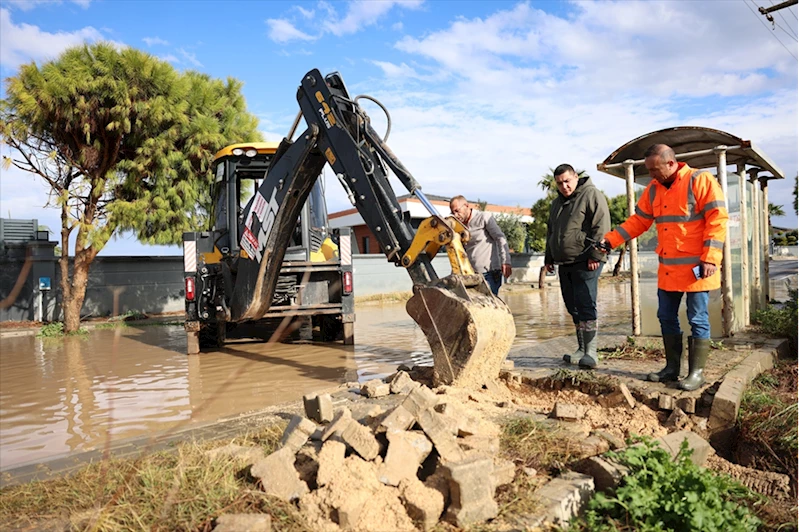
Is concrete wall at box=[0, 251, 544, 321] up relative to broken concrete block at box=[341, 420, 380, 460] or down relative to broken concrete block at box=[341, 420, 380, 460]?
up

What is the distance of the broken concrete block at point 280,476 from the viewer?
2.54m

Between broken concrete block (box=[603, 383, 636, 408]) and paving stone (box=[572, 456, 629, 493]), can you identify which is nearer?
paving stone (box=[572, 456, 629, 493])

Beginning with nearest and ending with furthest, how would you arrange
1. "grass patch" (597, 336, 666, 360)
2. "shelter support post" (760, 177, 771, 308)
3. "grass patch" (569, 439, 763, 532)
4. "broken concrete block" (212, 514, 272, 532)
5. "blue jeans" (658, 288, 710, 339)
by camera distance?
1. "broken concrete block" (212, 514, 272, 532)
2. "grass patch" (569, 439, 763, 532)
3. "blue jeans" (658, 288, 710, 339)
4. "grass patch" (597, 336, 666, 360)
5. "shelter support post" (760, 177, 771, 308)

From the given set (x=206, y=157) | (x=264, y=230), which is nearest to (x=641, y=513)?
(x=264, y=230)

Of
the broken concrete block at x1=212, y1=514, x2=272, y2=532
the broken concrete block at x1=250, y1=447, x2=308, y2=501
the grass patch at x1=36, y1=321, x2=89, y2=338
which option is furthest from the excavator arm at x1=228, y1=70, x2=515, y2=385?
the grass patch at x1=36, y1=321, x2=89, y2=338

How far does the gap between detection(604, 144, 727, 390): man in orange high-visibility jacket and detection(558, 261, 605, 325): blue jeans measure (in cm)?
72

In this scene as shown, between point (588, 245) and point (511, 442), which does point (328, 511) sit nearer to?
point (511, 442)

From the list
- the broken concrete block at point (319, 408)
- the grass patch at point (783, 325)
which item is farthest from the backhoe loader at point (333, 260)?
the grass patch at point (783, 325)

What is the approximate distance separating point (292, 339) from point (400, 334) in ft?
6.47

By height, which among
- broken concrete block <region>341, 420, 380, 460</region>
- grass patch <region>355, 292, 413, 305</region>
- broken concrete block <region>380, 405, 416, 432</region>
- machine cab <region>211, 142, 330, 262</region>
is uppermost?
machine cab <region>211, 142, 330, 262</region>

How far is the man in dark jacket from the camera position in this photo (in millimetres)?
5223

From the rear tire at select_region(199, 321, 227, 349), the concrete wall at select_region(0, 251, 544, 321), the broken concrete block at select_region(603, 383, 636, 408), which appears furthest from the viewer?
the concrete wall at select_region(0, 251, 544, 321)

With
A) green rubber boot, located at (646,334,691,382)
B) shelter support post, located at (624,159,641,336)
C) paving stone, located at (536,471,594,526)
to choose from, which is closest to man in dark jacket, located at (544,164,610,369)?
green rubber boot, located at (646,334,691,382)

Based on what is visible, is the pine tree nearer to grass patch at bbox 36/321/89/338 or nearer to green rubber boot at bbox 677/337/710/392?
grass patch at bbox 36/321/89/338
